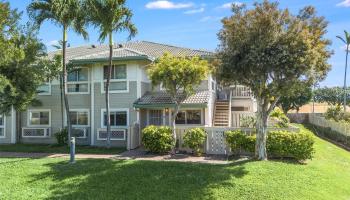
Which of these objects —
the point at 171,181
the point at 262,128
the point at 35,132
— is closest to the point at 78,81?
the point at 35,132

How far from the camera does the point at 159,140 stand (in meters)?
Result: 18.8

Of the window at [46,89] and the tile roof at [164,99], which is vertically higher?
the window at [46,89]

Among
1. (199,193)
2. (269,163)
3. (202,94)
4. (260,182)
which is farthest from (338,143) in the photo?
(199,193)

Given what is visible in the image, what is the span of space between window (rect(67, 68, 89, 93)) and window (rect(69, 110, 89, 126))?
5.03ft

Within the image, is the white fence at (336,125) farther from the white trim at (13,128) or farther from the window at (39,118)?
the white trim at (13,128)

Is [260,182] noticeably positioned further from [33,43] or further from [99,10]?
[33,43]

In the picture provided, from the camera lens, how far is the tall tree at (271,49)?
558 inches

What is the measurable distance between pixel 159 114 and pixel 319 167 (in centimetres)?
1159

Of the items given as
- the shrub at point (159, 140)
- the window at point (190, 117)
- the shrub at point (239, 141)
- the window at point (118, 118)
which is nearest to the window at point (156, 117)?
the window at point (190, 117)

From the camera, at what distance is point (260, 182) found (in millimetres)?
13086

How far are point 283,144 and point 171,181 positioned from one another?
6.49 m

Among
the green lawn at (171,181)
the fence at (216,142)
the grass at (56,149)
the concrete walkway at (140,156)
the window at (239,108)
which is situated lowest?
the green lawn at (171,181)

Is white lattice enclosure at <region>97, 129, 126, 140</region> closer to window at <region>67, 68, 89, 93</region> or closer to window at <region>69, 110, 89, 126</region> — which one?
window at <region>69, 110, 89, 126</region>

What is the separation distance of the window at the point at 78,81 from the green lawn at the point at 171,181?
954cm
